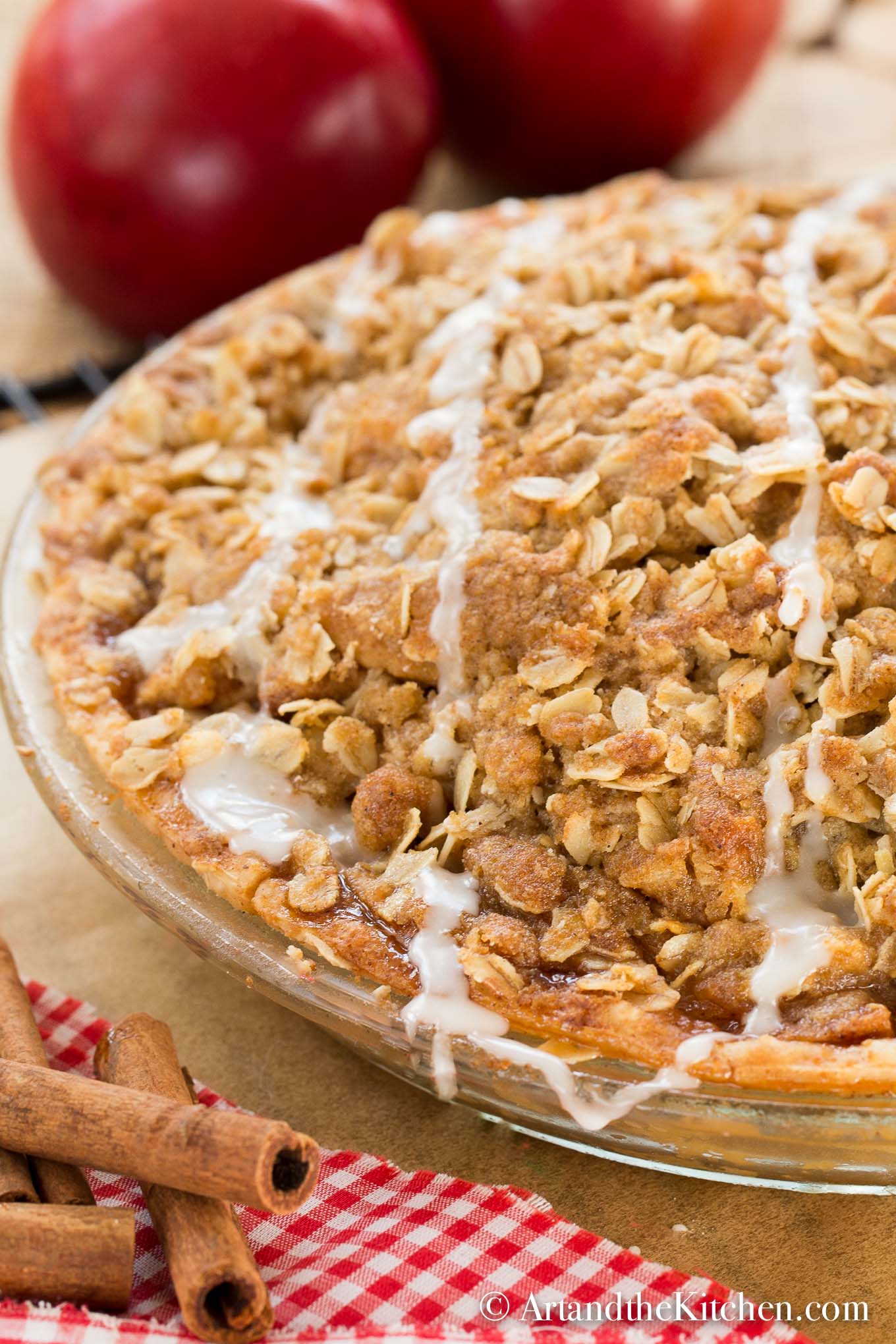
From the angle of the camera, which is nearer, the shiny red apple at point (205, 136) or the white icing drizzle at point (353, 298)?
the white icing drizzle at point (353, 298)

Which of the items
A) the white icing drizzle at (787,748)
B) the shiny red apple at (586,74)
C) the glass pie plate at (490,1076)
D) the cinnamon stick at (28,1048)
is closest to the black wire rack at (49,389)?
the shiny red apple at (586,74)

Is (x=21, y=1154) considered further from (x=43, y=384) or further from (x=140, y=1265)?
(x=43, y=384)

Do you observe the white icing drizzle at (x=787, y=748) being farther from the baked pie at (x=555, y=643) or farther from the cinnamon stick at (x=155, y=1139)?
the cinnamon stick at (x=155, y=1139)

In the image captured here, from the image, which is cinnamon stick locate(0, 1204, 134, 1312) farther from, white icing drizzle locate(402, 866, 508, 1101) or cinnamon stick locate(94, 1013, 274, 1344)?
white icing drizzle locate(402, 866, 508, 1101)

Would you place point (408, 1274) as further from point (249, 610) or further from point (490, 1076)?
point (249, 610)

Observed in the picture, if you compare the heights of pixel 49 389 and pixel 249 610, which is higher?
pixel 249 610

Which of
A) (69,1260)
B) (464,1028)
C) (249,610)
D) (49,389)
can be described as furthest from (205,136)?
(69,1260)

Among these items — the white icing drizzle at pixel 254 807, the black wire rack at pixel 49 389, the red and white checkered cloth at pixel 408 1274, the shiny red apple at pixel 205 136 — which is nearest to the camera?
the red and white checkered cloth at pixel 408 1274
